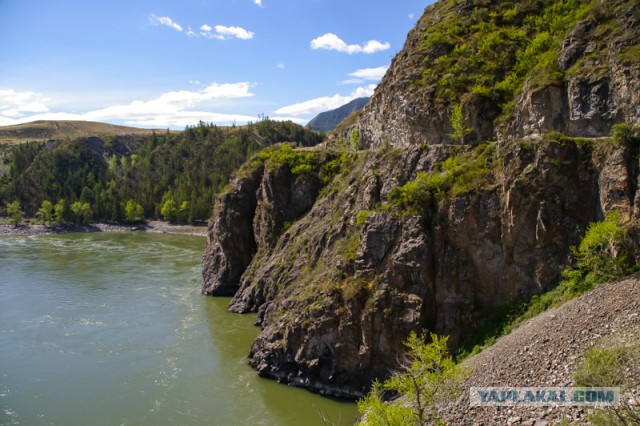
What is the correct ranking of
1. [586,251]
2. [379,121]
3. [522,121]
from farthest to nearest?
[379,121], [522,121], [586,251]

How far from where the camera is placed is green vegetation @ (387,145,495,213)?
3939 cm

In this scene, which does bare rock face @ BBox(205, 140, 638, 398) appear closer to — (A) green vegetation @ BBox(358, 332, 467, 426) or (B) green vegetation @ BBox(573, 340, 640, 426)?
(A) green vegetation @ BBox(358, 332, 467, 426)

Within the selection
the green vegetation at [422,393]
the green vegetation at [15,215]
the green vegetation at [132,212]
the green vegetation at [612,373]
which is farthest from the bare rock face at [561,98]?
the green vegetation at [15,215]

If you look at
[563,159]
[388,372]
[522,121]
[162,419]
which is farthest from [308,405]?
[522,121]

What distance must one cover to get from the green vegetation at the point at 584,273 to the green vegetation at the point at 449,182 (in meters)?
8.98

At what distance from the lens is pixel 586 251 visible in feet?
108

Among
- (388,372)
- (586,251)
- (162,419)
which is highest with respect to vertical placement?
(586,251)

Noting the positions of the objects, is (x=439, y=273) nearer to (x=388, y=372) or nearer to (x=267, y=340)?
(x=388, y=372)

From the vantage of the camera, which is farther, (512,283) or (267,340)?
(267,340)

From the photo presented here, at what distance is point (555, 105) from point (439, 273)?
64.7ft

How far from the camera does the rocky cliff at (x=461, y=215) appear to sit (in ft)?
118

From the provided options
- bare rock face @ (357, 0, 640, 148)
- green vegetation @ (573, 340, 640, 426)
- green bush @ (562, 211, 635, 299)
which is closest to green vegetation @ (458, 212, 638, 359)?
green bush @ (562, 211, 635, 299)

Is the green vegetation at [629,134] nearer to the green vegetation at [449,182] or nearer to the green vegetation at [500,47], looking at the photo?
the green vegetation at [449,182]

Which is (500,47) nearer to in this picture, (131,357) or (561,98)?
(561,98)
